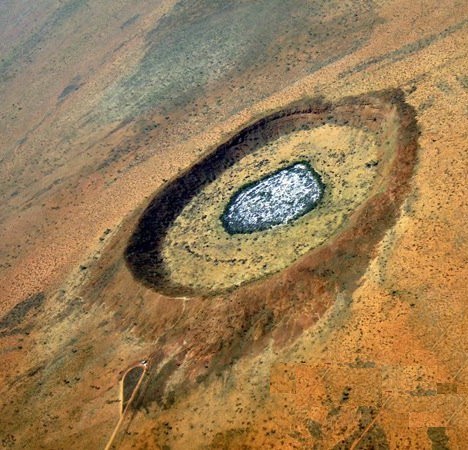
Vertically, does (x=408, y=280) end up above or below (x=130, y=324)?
below

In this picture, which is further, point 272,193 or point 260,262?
point 272,193

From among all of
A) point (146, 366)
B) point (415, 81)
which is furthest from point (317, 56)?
point (146, 366)

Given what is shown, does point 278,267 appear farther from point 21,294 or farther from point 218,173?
point 21,294

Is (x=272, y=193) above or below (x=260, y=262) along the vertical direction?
below

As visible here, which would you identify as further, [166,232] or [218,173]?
[218,173]

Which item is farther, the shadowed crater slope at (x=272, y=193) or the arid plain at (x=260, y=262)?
the shadowed crater slope at (x=272, y=193)
